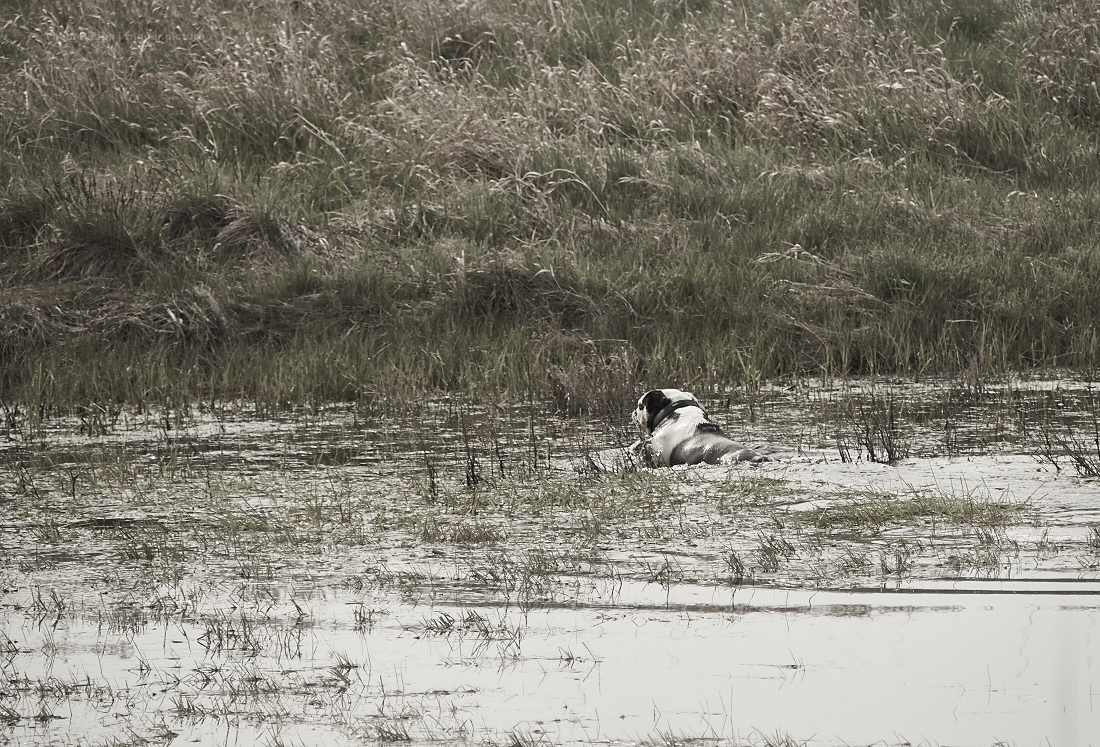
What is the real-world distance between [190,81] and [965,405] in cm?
902

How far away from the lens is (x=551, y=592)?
4.38 meters

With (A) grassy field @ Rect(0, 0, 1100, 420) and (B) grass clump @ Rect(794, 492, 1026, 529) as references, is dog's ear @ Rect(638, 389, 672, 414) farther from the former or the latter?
(B) grass clump @ Rect(794, 492, 1026, 529)

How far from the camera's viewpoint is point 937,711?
3350mm

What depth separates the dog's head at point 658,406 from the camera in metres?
7.09

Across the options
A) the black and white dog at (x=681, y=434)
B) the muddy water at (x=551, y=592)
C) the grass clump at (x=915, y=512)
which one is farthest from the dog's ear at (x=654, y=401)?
the grass clump at (x=915, y=512)

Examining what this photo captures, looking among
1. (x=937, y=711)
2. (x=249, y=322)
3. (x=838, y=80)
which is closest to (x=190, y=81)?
(x=249, y=322)

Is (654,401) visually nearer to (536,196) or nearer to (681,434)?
(681,434)

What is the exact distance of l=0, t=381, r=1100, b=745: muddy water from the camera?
11.2 ft

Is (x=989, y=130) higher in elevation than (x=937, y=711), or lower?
higher

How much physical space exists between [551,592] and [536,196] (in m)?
7.08

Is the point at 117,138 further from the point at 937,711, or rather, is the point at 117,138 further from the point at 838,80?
the point at 937,711

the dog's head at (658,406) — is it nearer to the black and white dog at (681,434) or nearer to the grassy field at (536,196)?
the black and white dog at (681,434)

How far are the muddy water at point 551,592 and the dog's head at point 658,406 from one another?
422mm

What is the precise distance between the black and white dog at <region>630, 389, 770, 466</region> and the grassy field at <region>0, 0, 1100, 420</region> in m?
0.61
